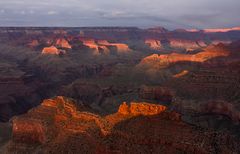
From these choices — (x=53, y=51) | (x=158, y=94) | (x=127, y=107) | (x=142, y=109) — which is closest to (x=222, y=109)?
(x=158, y=94)

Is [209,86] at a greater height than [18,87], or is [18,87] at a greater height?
[209,86]

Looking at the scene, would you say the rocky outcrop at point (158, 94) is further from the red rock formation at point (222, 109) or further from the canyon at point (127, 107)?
the red rock formation at point (222, 109)

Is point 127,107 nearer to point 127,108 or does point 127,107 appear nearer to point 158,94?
point 127,108

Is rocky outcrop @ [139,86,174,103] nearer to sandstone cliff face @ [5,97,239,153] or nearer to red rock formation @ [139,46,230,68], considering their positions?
red rock formation @ [139,46,230,68]

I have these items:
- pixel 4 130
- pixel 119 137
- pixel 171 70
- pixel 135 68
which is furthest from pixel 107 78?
pixel 119 137

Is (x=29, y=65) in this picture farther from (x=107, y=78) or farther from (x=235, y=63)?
(x=235, y=63)

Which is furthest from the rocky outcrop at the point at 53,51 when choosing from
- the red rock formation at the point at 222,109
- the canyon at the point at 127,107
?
the red rock formation at the point at 222,109

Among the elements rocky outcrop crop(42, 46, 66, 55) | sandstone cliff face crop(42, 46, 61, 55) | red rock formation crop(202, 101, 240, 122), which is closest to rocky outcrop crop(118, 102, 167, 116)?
red rock formation crop(202, 101, 240, 122)
